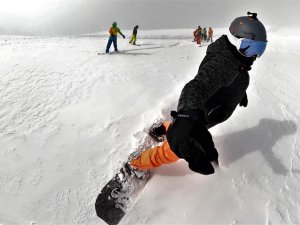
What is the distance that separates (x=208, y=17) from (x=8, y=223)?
35.7m

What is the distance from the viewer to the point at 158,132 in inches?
161

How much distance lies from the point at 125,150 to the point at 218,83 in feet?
6.28

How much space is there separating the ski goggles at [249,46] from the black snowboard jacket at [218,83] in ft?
0.14

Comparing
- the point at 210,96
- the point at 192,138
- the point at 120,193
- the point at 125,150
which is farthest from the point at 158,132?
the point at 192,138

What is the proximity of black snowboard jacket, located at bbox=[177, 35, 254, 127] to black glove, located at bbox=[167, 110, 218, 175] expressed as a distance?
83 mm

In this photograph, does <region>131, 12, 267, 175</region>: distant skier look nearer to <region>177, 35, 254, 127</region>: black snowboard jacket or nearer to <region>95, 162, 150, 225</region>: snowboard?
<region>177, 35, 254, 127</region>: black snowboard jacket

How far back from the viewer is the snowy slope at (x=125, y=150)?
3.32 meters

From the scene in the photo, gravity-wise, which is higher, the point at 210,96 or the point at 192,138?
the point at 210,96

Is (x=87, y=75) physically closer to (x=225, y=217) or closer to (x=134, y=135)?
(x=134, y=135)

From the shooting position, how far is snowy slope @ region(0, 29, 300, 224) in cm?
332

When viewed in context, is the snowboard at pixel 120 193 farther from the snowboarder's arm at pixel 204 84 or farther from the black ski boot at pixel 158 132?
the snowboarder's arm at pixel 204 84

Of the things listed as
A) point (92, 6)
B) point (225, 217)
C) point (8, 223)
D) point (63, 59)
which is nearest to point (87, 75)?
point (63, 59)

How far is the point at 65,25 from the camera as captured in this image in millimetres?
32438

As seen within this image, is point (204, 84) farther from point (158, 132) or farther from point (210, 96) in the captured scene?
point (158, 132)
